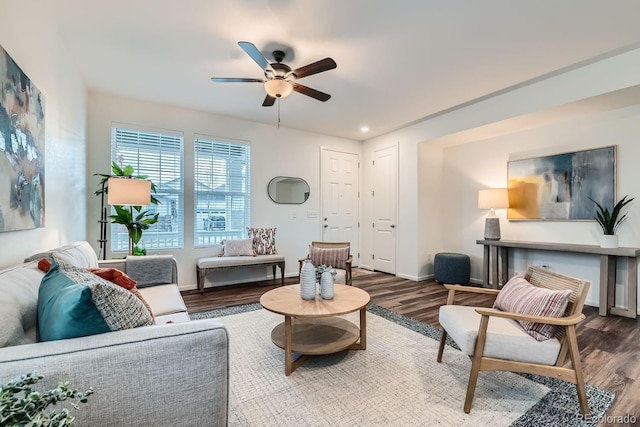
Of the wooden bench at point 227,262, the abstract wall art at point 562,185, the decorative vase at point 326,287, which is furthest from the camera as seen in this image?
the wooden bench at point 227,262

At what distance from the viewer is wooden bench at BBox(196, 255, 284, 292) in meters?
3.96

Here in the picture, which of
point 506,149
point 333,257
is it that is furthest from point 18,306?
point 506,149

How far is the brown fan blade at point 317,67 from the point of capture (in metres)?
2.34

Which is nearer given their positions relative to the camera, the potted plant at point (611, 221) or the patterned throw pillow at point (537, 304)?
the patterned throw pillow at point (537, 304)

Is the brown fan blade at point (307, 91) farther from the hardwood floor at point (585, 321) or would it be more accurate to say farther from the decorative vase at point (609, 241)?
the decorative vase at point (609, 241)

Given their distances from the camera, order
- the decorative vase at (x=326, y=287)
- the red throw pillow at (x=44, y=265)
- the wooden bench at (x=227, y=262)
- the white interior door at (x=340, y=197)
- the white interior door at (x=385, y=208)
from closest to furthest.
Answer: the red throw pillow at (x=44, y=265) → the decorative vase at (x=326, y=287) → the wooden bench at (x=227, y=262) → the white interior door at (x=385, y=208) → the white interior door at (x=340, y=197)

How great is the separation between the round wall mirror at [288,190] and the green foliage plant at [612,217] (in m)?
4.03

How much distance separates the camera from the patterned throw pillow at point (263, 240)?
4552mm

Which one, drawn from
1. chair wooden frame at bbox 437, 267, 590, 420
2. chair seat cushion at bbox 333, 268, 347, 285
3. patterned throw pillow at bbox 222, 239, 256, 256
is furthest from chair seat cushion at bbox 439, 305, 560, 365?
patterned throw pillow at bbox 222, 239, 256, 256

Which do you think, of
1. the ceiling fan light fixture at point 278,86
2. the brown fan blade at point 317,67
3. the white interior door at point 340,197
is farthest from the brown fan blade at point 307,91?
the white interior door at point 340,197

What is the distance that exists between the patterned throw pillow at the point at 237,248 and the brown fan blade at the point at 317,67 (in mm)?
2669

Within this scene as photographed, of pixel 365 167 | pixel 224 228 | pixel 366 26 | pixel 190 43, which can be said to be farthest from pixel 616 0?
pixel 224 228

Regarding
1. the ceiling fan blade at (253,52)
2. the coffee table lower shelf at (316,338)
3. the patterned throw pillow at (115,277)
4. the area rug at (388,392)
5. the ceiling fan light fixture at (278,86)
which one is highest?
the ceiling fan blade at (253,52)

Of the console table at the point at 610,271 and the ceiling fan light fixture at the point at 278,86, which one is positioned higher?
the ceiling fan light fixture at the point at 278,86
